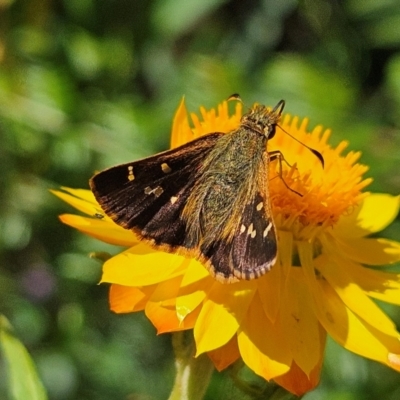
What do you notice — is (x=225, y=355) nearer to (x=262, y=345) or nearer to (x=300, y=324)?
(x=262, y=345)

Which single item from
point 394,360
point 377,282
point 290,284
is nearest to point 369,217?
point 377,282

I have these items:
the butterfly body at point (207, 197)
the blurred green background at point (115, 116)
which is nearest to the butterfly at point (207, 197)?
the butterfly body at point (207, 197)

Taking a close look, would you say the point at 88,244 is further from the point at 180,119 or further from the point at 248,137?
the point at 248,137

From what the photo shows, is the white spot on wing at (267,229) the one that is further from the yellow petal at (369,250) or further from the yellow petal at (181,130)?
the yellow petal at (181,130)

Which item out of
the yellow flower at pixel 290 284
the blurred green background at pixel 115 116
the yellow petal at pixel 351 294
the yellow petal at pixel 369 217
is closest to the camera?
the yellow flower at pixel 290 284

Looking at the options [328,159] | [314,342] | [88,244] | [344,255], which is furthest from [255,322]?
[88,244]

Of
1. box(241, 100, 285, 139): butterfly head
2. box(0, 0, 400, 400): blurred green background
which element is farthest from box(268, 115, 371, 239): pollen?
box(0, 0, 400, 400): blurred green background
